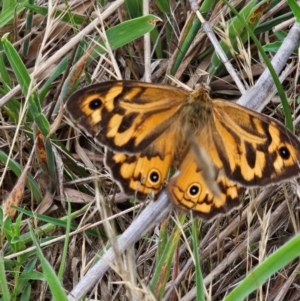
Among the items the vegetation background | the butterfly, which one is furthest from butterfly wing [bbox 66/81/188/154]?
the vegetation background

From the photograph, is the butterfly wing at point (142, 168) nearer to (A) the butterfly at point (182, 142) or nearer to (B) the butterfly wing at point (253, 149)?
(A) the butterfly at point (182, 142)

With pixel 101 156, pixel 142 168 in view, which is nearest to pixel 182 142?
pixel 142 168

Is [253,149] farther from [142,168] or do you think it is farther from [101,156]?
[101,156]

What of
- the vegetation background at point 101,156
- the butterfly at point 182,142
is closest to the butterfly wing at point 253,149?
the butterfly at point 182,142

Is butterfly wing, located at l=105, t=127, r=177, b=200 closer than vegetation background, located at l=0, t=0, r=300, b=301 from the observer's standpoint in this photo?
Yes

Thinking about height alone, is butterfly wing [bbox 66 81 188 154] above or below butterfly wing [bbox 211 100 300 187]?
above

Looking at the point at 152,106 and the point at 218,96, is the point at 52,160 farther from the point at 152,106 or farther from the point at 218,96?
the point at 218,96

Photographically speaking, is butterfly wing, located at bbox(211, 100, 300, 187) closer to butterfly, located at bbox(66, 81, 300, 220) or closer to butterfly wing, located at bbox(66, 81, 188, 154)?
butterfly, located at bbox(66, 81, 300, 220)
